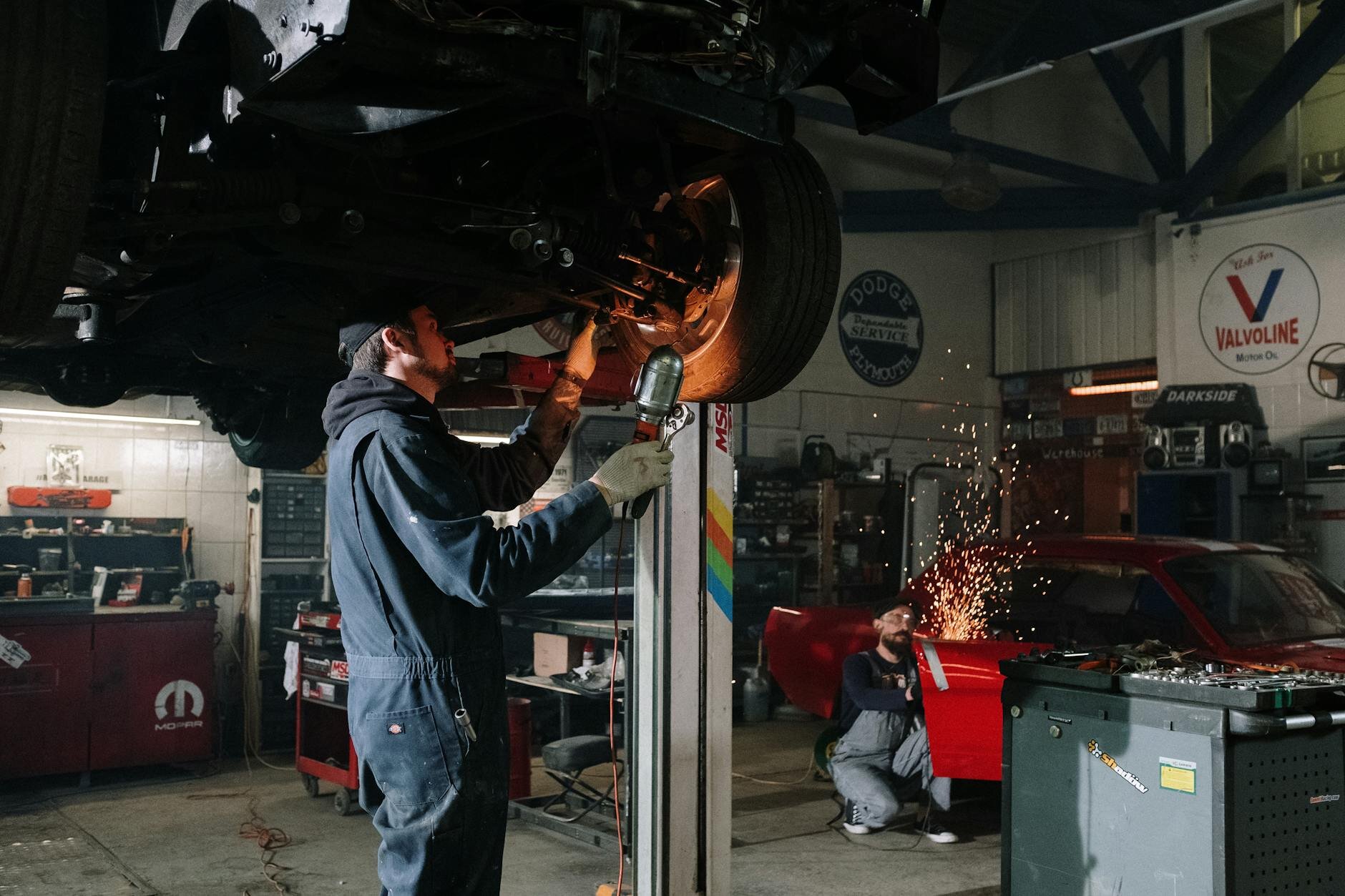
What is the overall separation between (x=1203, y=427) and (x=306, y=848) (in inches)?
263

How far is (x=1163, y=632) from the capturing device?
15.0ft

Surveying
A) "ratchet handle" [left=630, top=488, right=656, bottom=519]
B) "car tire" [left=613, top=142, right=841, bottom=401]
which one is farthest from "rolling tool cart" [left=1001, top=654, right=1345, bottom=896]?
"ratchet handle" [left=630, top=488, right=656, bottom=519]

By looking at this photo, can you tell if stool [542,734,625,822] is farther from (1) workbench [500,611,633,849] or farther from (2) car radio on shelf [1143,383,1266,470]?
(2) car radio on shelf [1143,383,1266,470]

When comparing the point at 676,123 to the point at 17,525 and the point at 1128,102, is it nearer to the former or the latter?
the point at 17,525

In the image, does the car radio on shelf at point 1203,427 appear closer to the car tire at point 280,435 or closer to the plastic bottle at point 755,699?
the plastic bottle at point 755,699

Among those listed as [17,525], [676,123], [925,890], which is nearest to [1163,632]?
[925,890]

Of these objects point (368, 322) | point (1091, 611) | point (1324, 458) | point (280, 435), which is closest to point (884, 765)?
point (1091, 611)

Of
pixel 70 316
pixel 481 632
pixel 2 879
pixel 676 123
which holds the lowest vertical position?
pixel 2 879

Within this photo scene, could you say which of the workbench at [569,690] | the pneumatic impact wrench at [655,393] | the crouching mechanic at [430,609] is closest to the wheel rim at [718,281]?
the pneumatic impact wrench at [655,393]

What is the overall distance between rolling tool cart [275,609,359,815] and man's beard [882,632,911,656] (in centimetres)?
243

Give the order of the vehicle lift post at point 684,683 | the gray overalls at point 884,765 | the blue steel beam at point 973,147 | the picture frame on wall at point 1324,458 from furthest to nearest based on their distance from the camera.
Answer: the blue steel beam at point 973,147, the picture frame on wall at point 1324,458, the gray overalls at point 884,765, the vehicle lift post at point 684,683

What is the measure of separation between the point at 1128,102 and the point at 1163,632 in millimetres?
5608

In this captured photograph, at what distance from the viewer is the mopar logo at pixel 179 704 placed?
571 centimetres

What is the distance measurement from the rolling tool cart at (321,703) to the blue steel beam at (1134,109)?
6532 millimetres
